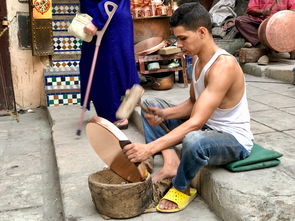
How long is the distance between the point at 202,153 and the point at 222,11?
6.32m

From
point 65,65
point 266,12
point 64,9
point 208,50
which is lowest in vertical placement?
point 65,65

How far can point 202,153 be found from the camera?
244cm

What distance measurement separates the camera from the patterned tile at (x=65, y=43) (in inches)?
232

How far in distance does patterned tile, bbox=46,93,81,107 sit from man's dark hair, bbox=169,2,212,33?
3.40m

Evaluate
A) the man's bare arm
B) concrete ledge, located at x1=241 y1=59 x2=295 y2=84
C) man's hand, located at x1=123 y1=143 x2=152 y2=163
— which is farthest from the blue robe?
concrete ledge, located at x1=241 y1=59 x2=295 y2=84

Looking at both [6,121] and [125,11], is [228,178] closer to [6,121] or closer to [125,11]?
[125,11]

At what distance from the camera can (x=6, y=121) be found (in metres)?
5.59

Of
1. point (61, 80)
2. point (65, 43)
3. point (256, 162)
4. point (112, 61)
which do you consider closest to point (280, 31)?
point (112, 61)

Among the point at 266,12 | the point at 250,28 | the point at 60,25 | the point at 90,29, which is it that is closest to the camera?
the point at 90,29

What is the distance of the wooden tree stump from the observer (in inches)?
94.8

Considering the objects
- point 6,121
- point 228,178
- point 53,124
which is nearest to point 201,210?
point 228,178

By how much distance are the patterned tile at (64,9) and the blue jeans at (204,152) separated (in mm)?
3858

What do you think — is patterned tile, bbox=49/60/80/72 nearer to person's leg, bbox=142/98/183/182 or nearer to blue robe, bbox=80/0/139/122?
blue robe, bbox=80/0/139/122

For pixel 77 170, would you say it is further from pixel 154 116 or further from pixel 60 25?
pixel 60 25
